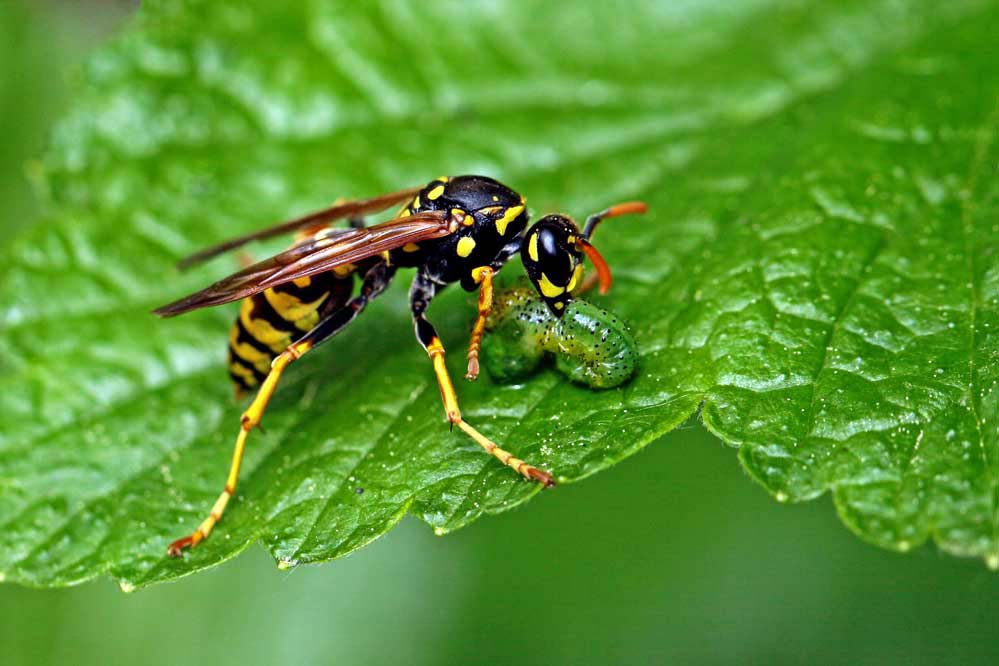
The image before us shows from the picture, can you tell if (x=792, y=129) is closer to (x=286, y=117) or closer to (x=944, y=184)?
(x=944, y=184)

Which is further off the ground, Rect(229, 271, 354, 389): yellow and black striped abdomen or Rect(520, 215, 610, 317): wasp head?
Rect(229, 271, 354, 389): yellow and black striped abdomen

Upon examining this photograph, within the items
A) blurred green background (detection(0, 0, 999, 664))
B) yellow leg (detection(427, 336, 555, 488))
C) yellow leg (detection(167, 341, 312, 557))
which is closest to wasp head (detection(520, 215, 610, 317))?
yellow leg (detection(427, 336, 555, 488))

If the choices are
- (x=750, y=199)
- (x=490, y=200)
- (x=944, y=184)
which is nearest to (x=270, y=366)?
(x=490, y=200)

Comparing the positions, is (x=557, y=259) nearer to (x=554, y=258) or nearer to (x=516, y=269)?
(x=554, y=258)

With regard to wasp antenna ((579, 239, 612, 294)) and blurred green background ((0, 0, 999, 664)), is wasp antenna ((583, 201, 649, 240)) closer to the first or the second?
wasp antenna ((579, 239, 612, 294))

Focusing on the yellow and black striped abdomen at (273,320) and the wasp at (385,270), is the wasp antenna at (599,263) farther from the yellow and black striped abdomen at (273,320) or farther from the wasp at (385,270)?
the yellow and black striped abdomen at (273,320)

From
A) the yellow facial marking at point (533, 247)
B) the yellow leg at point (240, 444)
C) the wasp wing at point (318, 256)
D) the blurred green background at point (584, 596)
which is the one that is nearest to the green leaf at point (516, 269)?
the yellow leg at point (240, 444)
